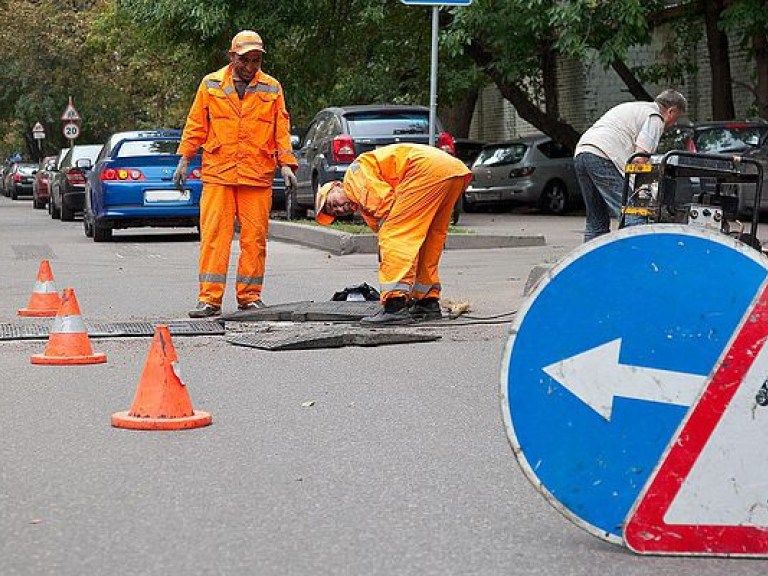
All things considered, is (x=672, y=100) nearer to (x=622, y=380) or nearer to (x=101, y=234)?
(x=622, y=380)

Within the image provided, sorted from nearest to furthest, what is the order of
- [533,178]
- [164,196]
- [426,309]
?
[426,309] → [164,196] → [533,178]

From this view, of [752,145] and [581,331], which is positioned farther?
[752,145]

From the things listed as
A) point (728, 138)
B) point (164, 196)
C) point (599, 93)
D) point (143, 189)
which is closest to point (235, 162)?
point (164, 196)

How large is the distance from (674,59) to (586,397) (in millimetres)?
30532

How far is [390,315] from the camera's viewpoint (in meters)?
10.7

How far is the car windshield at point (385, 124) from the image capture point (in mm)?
21906

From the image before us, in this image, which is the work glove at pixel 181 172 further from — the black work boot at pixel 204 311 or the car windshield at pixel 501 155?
the car windshield at pixel 501 155

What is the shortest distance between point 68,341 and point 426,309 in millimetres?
2802

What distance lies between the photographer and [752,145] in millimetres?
22766

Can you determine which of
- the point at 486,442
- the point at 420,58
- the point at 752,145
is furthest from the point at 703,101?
the point at 486,442

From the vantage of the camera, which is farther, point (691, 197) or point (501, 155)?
point (501, 155)

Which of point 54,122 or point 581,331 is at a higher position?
point 581,331

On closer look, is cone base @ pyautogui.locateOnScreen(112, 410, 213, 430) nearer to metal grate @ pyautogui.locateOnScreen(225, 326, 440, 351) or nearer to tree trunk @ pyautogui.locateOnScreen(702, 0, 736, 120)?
metal grate @ pyautogui.locateOnScreen(225, 326, 440, 351)

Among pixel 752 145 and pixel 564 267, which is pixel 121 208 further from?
pixel 564 267
